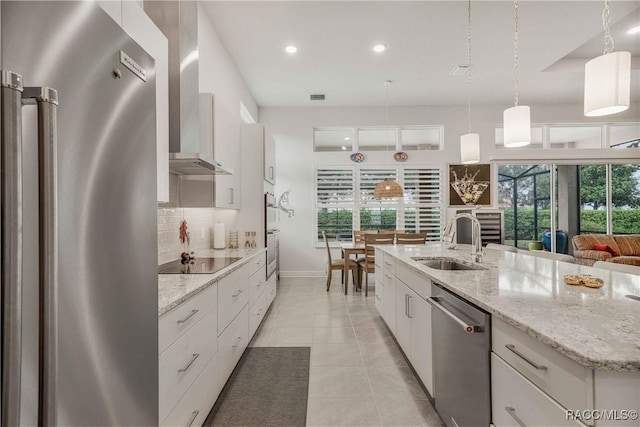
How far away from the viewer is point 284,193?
6.08 metres

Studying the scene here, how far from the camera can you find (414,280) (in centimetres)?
213

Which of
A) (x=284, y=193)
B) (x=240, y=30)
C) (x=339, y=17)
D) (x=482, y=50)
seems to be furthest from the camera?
(x=284, y=193)

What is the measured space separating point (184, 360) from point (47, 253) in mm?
1020

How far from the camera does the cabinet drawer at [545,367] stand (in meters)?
0.77

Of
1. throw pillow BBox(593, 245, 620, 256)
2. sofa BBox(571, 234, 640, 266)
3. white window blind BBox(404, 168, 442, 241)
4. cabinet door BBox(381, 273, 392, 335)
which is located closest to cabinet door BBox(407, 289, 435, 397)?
cabinet door BBox(381, 273, 392, 335)

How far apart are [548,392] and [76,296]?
1.28 meters

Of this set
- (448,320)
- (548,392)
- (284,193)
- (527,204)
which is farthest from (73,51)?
(527,204)

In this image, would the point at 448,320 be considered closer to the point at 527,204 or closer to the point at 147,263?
the point at 147,263

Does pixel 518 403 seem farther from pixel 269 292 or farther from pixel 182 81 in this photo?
pixel 269 292

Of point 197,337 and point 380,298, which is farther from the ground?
point 197,337

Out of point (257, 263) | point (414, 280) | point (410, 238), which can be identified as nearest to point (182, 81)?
point (257, 263)

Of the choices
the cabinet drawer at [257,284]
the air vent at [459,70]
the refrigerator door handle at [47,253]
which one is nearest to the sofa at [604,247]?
the air vent at [459,70]

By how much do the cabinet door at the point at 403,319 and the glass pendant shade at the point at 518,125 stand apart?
1456 millimetres

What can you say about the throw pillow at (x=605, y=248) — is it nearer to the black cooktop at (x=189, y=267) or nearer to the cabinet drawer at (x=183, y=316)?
the black cooktop at (x=189, y=267)
